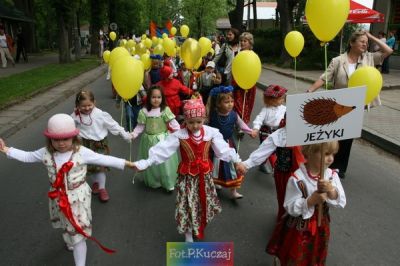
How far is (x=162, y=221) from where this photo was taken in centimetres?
414

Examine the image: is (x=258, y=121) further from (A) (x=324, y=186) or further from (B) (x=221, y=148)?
(A) (x=324, y=186)

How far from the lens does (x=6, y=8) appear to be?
23875 millimetres

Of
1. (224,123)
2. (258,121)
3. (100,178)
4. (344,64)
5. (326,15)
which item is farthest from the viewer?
(344,64)

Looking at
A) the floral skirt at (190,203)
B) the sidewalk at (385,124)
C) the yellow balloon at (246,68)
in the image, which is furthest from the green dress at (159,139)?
the sidewalk at (385,124)

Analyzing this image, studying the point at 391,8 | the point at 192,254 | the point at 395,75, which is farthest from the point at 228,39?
the point at 391,8

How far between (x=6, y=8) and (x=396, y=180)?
83.1ft

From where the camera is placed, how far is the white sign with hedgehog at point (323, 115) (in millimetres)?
2332

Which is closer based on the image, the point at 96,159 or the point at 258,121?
the point at 96,159

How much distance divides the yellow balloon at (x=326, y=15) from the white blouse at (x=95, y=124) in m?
2.37

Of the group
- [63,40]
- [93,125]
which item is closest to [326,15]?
[93,125]

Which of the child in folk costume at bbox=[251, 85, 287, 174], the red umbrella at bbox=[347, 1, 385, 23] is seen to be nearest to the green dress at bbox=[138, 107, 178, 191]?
the child in folk costume at bbox=[251, 85, 287, 174]

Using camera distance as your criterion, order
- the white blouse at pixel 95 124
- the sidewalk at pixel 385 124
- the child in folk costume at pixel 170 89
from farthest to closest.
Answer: the sidewalk at pixel 385 124, the child in folk costume at pixel 170 89, the white blouse at pixel 95 124

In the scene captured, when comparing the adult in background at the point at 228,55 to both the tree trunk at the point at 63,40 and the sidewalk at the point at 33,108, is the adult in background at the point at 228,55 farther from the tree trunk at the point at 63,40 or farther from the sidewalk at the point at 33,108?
the tree trunk at the point at 63,40

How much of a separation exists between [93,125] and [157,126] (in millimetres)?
832
